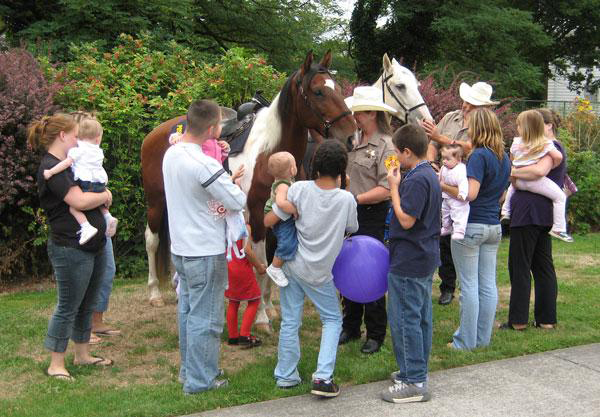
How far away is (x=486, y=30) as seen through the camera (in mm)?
18344

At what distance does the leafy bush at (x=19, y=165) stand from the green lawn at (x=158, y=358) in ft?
2.46

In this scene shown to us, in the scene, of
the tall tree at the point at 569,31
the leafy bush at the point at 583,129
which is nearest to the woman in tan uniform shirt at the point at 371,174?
the leafy bush at the point at 583,129

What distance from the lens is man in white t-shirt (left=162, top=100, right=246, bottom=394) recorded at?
154 inches

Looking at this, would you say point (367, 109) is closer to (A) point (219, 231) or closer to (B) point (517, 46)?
(A) point (219, 231)

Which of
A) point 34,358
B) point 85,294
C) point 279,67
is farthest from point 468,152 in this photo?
point 279,67

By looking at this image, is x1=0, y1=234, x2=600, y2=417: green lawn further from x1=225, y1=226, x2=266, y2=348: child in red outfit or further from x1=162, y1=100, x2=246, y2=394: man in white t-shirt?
x1=162, y1=100, x2=246, y2=394: man in white t-shirt

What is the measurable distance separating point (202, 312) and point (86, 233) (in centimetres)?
100

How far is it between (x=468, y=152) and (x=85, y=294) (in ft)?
11.1

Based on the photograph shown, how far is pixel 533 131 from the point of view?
217 inches

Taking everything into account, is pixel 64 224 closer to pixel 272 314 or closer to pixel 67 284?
pixel 67 284

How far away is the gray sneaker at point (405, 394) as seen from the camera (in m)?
4.12

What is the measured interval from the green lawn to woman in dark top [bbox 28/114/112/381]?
13.7 inches

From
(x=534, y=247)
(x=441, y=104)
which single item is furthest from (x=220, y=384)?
(x=441, y=104)

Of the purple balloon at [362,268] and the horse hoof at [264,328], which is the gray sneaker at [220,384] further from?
the horse hoof at [264,328]
